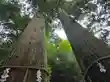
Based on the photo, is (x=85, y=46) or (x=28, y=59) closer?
(x=28, y=59)

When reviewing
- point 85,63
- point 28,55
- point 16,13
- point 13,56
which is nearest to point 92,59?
point 85,63

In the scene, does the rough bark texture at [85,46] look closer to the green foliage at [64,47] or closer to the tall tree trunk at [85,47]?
the tall tree trunk at [85,47]

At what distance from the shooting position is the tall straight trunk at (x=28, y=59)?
5.48 feet

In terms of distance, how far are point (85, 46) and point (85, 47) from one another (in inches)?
0.4

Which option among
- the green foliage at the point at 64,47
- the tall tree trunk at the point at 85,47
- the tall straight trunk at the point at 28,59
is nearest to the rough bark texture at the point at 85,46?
the tall tree trunk at the point at 85,47

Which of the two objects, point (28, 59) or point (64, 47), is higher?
point (64, 47)

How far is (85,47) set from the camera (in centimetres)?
198

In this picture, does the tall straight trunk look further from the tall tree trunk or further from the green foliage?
the green foliage

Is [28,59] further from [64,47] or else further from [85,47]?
[64,47]

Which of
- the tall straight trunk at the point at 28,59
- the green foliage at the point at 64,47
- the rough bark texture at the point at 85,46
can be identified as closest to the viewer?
the tall straight trunk at the point at 28,59

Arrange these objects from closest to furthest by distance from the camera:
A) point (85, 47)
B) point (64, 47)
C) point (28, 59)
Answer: point (28, 59)
point (85, 47)
point (64, 47)

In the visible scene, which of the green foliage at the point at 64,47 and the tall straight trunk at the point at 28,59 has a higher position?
the green foliage at the point at 64,47

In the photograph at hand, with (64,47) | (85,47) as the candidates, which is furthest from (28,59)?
(64,47)

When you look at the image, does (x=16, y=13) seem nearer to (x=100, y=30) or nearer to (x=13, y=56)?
(x=100, y=30)
